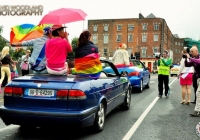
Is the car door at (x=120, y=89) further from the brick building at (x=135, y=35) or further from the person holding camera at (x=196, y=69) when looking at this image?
the brick building at (x=135, y=35)

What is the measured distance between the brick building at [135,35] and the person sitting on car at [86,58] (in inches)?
2402

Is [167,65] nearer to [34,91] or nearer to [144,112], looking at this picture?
[144,112]

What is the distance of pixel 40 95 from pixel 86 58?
152cm

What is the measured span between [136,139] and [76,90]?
1414mm

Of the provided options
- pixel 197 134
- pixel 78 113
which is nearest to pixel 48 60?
pixel 78 113

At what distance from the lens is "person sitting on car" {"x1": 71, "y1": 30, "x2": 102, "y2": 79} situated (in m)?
5.87

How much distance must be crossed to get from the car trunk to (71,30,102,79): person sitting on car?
42.0 inches

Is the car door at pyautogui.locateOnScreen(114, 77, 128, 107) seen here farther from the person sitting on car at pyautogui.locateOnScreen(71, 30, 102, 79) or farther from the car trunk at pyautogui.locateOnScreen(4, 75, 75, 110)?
the car trunk at pyautogui.locateOnScreen(4, 75, 75, 110)

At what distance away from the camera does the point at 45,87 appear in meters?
4.68

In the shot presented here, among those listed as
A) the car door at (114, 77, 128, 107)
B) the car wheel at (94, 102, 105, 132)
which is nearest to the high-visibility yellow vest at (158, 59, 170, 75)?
the car door at (114, 77, 128, 107)

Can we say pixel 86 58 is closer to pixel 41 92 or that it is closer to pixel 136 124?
pixel 41 92

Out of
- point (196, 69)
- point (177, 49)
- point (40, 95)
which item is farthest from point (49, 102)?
point (177, 49)

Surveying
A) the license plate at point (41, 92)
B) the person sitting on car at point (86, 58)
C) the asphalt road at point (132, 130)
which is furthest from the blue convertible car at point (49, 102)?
the person sitting on car at point (86, 58)

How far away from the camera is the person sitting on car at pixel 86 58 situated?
5.87 m
